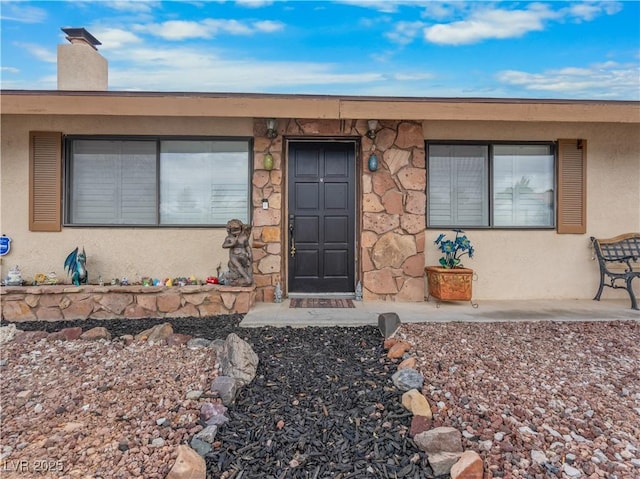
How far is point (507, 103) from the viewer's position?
4.61 meters

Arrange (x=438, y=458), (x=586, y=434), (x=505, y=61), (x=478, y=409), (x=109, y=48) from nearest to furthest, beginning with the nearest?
(x=438, y=458) → (x=586, y=434) → (x=478, y=409) → (x=109, y=48) → (x=505, y=61)

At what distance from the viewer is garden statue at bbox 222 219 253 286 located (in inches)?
183

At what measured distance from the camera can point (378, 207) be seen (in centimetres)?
521

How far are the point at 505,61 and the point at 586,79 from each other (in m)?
1.78

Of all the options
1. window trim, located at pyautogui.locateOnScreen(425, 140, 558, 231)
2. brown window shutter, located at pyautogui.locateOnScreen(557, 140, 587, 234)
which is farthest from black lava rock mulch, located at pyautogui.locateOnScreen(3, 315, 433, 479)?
brown window shutter, located at pyautogui.locateOnScreen(557, 140, 587, 234)

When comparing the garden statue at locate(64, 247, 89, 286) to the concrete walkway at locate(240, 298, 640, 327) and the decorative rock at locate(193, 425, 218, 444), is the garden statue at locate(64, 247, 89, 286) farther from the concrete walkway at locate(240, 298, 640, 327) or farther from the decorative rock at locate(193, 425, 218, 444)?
the decorative rock at locate(193, 425, 218, 444)

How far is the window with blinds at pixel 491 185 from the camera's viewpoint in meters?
5.40

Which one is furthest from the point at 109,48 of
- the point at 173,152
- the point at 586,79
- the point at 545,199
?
the point at 586,79

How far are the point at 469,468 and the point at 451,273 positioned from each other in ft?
10.9

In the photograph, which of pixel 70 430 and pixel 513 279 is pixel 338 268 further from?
pixel 70 430

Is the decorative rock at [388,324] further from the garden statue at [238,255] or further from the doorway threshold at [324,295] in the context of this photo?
the garden statue at [238,255]

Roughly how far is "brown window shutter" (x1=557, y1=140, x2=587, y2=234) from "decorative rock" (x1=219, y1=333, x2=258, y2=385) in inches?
190

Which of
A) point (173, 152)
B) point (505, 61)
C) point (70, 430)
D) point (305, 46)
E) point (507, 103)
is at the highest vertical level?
point (305, 46)

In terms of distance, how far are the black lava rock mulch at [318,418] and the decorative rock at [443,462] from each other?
0.04 metres
